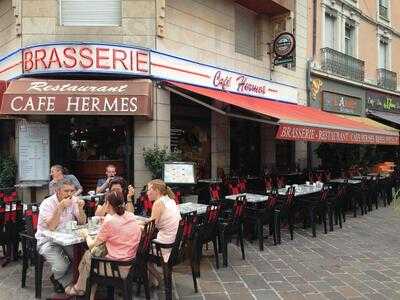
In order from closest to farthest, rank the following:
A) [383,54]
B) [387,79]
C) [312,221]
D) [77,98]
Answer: [77,98], [312,221], [387,79], [383,54]

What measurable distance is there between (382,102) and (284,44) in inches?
391

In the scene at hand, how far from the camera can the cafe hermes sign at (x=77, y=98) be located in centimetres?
860

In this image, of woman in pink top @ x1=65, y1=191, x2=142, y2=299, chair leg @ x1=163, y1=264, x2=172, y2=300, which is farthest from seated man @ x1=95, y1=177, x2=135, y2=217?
chair leg @ x1=163, y1=264, x2=172, y2=300

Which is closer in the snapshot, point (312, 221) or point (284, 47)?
point (312, 221)

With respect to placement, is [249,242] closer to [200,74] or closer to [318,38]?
[200,74]

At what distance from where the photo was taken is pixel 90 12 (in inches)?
390

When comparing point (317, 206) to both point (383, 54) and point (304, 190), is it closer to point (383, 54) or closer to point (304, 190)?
point (304, 190)

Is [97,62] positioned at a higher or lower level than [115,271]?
higher

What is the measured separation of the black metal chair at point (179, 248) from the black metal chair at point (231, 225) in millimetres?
1019

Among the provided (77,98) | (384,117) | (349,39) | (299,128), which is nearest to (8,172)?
(77,98)

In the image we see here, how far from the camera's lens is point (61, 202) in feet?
17.4

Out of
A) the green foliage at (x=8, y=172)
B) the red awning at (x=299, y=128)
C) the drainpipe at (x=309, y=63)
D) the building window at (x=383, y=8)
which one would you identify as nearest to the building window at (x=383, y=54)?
the building window at (x=383, y=8)

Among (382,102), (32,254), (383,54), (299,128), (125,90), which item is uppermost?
(383,54)

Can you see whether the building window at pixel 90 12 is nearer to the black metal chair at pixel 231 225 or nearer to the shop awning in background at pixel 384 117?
the black metal chair at pixel 231 225
